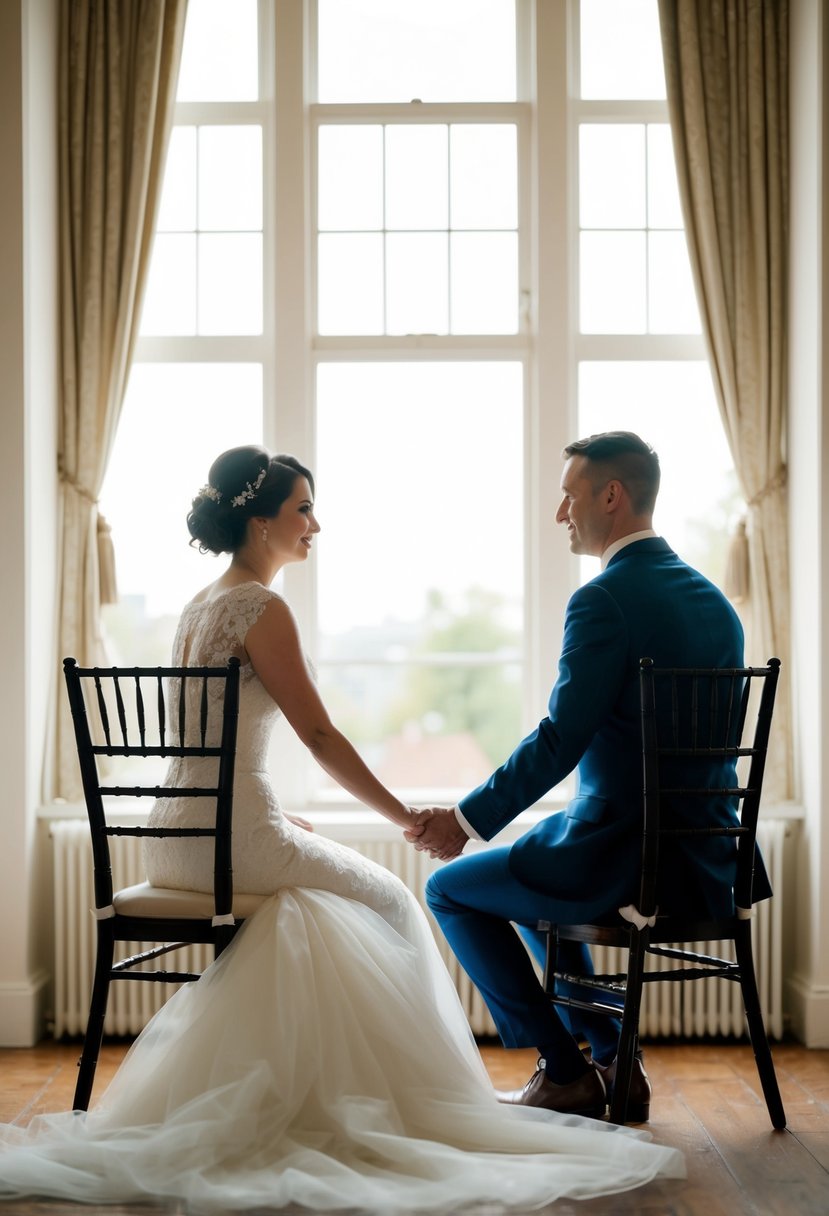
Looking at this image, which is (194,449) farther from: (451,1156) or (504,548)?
(451,1156)

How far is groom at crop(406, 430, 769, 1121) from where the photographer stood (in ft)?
9.02

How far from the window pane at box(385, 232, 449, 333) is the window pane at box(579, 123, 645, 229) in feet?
1.67

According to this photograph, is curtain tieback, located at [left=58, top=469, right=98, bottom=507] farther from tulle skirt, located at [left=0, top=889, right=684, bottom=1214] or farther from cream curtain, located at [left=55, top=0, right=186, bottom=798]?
tulle skirt, located at [left=0, top=889, right=684, bottom=1214]

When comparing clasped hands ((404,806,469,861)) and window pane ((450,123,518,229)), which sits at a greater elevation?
window pane ((450,123,518,229))

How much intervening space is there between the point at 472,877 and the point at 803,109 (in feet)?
8.46

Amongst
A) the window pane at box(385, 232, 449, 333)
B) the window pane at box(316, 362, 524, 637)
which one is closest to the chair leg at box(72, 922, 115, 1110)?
the window pane at box(316, 362, 524, 637)

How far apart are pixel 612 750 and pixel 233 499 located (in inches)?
44.2

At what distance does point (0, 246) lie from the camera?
3637mm

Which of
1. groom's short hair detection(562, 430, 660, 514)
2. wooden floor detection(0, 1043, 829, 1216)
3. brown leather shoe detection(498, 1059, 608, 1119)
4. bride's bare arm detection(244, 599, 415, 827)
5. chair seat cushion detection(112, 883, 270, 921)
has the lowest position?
wooden floor detection(0, 1043, 829, 1216)

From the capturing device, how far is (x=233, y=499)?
3.03 metres

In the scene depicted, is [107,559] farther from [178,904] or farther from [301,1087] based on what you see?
[301,1087]

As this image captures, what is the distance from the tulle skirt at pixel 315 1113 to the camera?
2.28 metres

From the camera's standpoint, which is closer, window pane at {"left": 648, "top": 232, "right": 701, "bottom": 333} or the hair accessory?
the hair accessory

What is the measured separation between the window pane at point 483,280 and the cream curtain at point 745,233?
2.00ft
